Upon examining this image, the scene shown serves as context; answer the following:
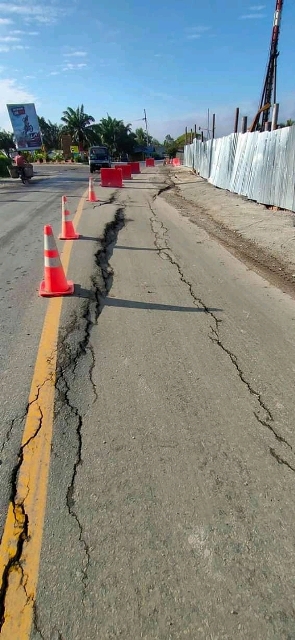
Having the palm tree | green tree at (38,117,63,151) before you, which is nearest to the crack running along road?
the palm tree

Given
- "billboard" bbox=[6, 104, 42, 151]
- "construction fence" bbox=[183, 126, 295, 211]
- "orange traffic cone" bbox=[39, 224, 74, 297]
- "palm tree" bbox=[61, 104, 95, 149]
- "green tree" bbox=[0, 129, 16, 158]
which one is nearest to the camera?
"orange traffic cone" bbox=[39, 224, 74, 297]

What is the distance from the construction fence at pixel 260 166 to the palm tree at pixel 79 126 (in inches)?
2246

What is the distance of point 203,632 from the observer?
144cm

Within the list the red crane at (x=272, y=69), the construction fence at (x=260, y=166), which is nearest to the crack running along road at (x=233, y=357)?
the construction fence at (x=260, y=166)

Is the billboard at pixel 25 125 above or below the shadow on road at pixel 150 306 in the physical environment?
above

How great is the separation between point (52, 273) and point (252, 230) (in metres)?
5.60

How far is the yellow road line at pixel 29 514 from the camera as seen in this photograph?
4.98 ft

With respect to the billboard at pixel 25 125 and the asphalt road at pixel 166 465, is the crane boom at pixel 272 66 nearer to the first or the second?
the asphalt road at pixel 166 465

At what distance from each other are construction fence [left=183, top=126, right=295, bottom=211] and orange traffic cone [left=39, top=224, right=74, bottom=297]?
279 inches

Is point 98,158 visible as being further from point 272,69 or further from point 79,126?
point 79,126

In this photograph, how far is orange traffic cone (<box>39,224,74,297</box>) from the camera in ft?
15.0

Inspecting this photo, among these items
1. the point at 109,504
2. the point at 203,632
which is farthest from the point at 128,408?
the point at 203,632

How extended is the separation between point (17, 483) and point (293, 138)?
33.2 ft

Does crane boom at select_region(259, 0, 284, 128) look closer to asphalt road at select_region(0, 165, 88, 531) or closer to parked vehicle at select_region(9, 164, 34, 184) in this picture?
parked vehicle at select_region(9, 164, 34, 184)
